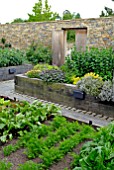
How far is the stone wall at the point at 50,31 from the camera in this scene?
846cm

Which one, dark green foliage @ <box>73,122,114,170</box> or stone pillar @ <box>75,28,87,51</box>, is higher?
stone pillar @ <box>75,28,87,51</box>

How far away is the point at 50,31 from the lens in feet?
33.3

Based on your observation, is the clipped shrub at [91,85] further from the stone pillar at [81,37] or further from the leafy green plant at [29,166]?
the stone pillar at [81,37]

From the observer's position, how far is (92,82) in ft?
15.8

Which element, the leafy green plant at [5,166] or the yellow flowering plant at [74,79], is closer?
the leafy green plant at [5,166]

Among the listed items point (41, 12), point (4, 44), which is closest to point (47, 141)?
point (4, 44)

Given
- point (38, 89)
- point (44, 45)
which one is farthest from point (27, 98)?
point (44, 45)

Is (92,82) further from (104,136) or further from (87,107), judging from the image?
(104,136)

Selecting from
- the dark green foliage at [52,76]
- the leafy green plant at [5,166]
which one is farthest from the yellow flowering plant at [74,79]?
the leafy green plant at [5,166]

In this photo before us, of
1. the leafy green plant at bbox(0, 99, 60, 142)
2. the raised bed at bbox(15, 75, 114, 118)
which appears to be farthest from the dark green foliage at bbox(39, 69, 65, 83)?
the leafy green plant at bbox(0, 99, 60, 142)

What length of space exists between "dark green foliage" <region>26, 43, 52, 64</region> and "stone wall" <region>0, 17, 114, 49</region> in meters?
0.43

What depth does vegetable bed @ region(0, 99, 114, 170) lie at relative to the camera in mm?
2127

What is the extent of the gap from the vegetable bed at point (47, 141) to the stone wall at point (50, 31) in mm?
5703

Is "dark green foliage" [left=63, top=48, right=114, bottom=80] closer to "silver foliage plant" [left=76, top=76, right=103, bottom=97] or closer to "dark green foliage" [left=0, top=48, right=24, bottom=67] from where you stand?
"silver foliage plant" [left=76, top=76, right=103, bottom=97]
